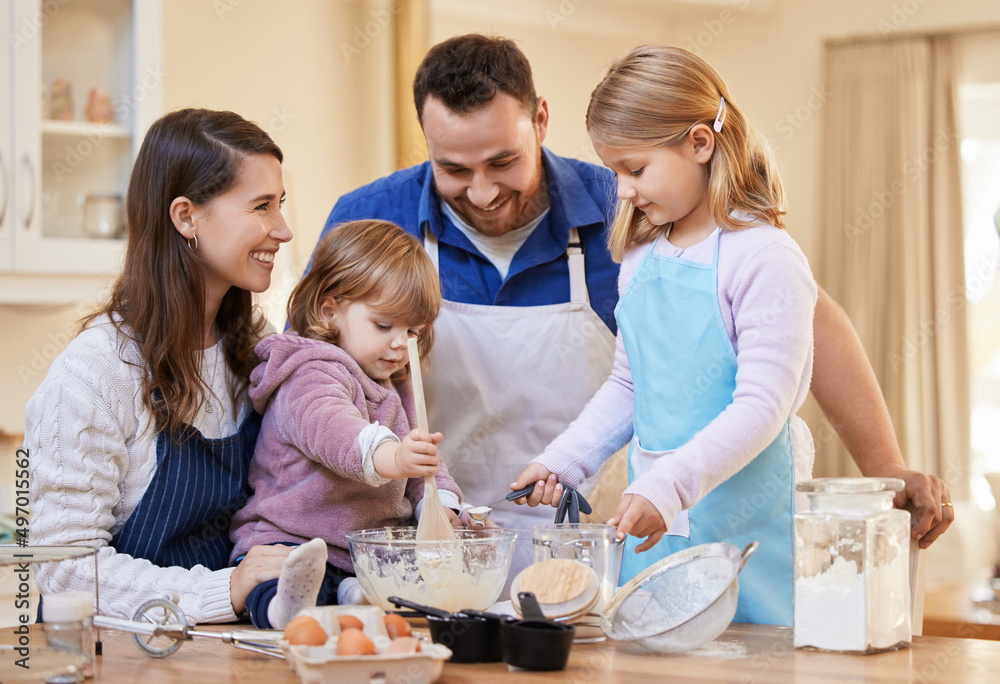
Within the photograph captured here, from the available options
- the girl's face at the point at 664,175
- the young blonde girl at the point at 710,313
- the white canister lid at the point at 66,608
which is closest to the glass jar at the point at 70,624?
the white canister lid at the point at 66,608

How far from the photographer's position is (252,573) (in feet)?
3.77

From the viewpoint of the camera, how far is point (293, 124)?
11.4ft

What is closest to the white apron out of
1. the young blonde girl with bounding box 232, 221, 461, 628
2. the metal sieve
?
the young blonde girl with bounding box 232, 221, 461, 628

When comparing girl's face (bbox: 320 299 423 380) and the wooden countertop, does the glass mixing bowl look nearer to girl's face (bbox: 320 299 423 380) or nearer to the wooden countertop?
the wooden countertop

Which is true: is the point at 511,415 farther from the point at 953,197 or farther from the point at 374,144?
the point at 953,197

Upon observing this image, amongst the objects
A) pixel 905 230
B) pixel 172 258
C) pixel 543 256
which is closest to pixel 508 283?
pixel 543 256

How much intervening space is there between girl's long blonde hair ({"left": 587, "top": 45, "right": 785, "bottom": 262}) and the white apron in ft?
1.67

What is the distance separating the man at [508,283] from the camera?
1718mm

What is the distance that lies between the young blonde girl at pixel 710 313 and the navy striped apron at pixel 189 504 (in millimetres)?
408

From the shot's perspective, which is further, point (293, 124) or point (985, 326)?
point (985, 326)

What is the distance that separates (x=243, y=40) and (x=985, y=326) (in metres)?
3.54

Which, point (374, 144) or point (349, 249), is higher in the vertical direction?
point (374, 144)

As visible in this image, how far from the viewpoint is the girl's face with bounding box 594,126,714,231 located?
1.31 m

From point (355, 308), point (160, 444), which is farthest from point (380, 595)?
point (355, 308)
